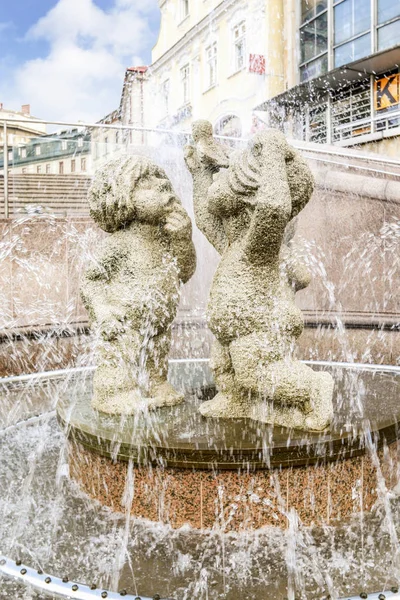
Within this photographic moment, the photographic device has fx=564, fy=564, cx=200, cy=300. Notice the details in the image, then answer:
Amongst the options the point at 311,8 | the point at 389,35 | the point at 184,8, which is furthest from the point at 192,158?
the point at 184,8

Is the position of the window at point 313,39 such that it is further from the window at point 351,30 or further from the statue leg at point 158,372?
the statue leg at point 158,372

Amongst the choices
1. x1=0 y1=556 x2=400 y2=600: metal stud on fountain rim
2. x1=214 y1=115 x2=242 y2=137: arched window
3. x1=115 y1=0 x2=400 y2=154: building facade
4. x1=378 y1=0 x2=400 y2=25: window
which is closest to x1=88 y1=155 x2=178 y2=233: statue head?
x1=0 y1=556 x2=400 y2=600: metal stud on fountain rim

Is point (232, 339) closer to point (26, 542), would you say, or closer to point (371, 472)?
point (371, 472)

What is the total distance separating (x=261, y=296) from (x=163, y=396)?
3.08 feet

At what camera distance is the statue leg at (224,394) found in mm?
3232

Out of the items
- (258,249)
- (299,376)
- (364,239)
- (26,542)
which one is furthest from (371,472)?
(364,239)

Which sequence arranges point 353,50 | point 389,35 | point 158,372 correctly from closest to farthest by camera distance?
point 158,372 → point 389,35 → point 353,50

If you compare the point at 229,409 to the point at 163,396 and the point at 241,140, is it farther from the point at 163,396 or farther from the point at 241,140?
the point at 241,140

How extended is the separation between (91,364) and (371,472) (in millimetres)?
3747

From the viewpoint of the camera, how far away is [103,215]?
3.50 m

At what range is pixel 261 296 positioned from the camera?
3104 millimetres

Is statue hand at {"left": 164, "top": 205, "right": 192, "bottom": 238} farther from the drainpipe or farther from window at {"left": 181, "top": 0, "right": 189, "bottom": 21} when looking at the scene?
window at {"left": 181, "top": 0, "right": 189, "bottom": 21}

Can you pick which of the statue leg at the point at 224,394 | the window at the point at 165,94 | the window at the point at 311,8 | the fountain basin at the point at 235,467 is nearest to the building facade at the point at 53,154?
the statue leg at the point at 224,394

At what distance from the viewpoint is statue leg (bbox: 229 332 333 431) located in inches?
117
